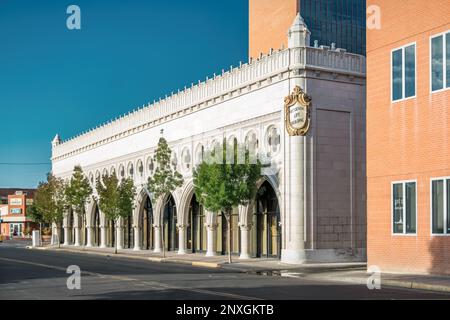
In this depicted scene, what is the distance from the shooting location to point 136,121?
200 ft

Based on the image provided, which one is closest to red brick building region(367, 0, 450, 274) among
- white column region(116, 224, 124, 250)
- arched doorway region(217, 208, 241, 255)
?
arched doorway region(217, 208, 241, 255)

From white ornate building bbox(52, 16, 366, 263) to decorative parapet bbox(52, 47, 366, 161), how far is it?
0.07 meters

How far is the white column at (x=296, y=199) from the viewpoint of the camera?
38125mm

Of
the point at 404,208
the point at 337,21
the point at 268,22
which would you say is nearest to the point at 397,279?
the point at 404,208

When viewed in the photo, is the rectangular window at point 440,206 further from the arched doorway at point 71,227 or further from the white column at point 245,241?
the arched doorway at point 71,227

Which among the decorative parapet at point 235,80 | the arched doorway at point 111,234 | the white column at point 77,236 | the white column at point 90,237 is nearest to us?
the decorative parapet at point 235,80

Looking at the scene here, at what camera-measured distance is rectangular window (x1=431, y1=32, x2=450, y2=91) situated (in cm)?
2640

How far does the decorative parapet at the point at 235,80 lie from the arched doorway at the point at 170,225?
658 centimetres

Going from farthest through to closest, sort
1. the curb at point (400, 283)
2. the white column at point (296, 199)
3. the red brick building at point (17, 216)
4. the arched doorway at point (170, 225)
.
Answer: the red brick building at point (17, 216), the arched doorway at point (170, 225), the white column at point (296, 199), the curb at point (400, 283)

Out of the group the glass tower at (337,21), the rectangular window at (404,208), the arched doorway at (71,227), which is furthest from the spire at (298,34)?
the arched doorway at (71,227)

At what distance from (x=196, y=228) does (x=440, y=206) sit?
1088 inches

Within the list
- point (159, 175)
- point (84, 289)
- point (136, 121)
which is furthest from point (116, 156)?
point (84, 289)

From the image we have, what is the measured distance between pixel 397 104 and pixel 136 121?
3519 cm

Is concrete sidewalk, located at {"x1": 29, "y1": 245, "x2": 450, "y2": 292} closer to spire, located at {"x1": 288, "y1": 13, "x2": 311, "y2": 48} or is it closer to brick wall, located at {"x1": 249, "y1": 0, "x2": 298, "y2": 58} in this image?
spire, located at {"x1": 288, "y1": 13, "x2": 311, "y2": 48}
